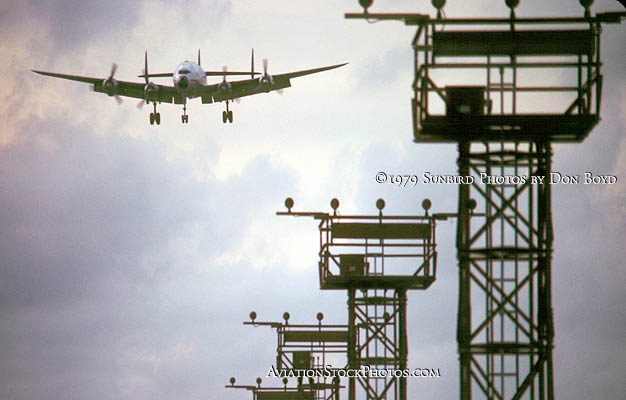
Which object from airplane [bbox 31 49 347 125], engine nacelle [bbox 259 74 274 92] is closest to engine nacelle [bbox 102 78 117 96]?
airplane [bbox 31 49 347 125]

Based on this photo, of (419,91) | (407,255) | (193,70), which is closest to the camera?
(419,91)

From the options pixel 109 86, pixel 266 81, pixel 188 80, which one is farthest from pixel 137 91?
pixel 266 81

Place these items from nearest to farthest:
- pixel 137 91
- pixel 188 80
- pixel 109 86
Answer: pixel 188 80 → pixel 109 86 → pixel 137 91

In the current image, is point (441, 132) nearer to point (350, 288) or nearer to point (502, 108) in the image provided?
point (502, 108)

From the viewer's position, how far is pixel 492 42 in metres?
26.5

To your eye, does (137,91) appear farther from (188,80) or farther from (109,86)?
(188,80)

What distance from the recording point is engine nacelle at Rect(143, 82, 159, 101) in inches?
3076

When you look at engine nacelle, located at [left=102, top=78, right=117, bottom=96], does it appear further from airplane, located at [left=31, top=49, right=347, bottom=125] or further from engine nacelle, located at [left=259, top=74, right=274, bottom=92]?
engine nacelle, located at [left=259, top=74, right=274, bottom=92]

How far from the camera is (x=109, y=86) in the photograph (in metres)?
79.4

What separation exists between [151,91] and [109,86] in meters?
2.94

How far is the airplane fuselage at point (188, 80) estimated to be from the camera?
3044 inches

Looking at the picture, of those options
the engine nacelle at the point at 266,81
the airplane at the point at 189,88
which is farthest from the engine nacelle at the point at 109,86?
the engine nacelle at the point at 266,81

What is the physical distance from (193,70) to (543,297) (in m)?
54.4

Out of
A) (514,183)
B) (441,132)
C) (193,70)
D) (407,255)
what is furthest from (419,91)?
(193,70)
